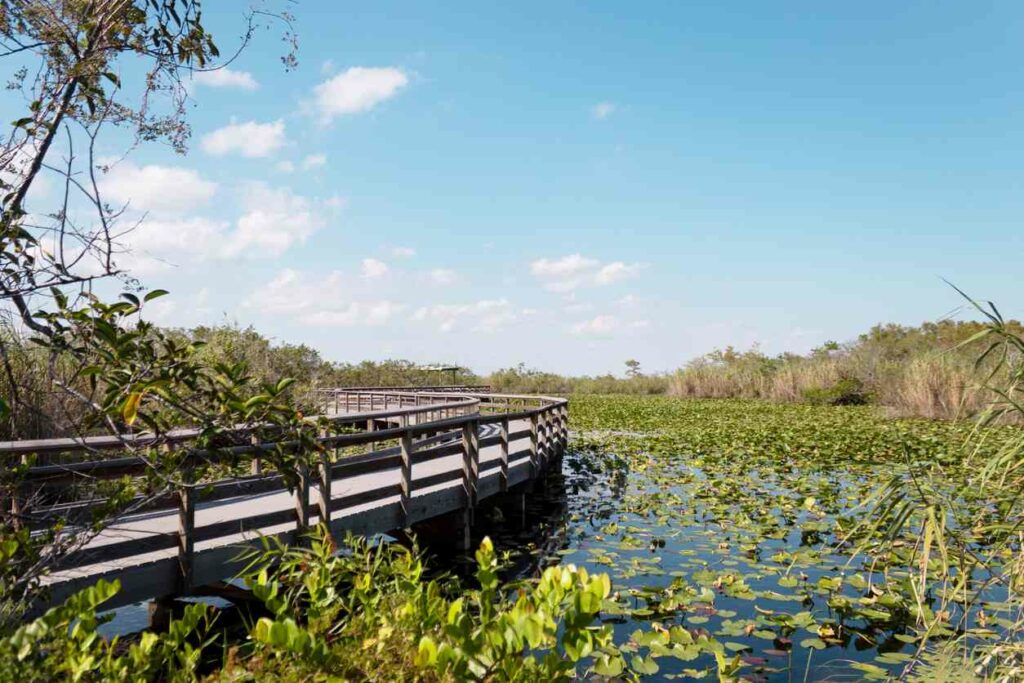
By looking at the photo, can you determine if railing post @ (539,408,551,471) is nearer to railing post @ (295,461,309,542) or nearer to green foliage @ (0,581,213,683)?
railing post @ (295,461,309,542)

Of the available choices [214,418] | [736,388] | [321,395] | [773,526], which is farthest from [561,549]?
[736,388]

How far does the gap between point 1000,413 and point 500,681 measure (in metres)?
3.63

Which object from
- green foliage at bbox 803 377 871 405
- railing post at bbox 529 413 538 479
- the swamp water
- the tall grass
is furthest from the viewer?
green foliage at bbox 803 377 871 405

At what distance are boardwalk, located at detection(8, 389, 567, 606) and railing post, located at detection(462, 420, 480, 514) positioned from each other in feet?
0.05

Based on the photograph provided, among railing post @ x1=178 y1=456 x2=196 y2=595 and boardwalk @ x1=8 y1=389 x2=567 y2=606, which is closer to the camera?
boardwalk @ x1=8 y1=389 x2=567 y2=606

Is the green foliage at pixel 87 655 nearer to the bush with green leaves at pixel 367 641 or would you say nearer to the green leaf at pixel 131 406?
the bush with green leaves at pixel 367 641

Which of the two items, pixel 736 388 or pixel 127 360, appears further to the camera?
pixel 736 388

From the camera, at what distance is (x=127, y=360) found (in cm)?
265

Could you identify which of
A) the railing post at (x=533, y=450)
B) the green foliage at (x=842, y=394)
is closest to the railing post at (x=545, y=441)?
the railing post at (x=533, y=450)

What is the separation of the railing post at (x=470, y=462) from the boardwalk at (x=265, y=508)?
0.01 metres

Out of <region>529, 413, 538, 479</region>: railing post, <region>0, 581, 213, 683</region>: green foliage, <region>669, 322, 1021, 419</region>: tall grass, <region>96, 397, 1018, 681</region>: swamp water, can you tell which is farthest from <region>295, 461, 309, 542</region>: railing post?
<region>669, 322, 1021, 419</region>: tall grass

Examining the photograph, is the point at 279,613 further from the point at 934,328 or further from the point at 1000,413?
the point at 934,328

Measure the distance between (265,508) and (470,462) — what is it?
2.77 metres

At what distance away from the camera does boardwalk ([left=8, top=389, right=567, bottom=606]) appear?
4980 millimetres
